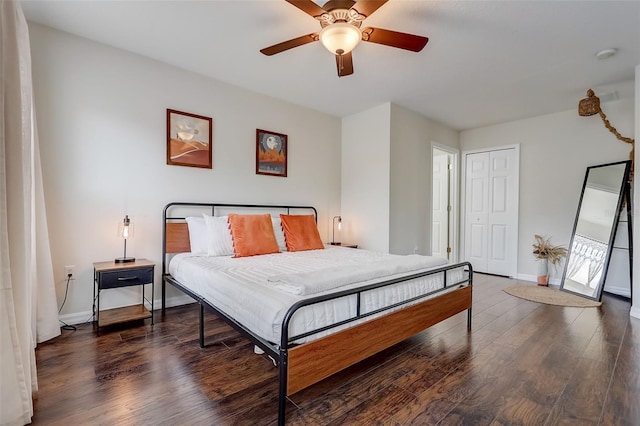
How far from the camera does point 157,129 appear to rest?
324 centimetres

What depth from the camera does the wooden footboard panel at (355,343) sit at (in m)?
1.48

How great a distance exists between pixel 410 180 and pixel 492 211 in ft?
5.90

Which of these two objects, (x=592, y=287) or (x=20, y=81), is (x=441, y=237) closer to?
(x=592, y=287)

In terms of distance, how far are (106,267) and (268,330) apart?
194cm

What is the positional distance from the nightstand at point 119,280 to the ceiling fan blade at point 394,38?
2.68 m

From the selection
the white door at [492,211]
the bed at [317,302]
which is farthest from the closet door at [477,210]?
the bed at [317,302]

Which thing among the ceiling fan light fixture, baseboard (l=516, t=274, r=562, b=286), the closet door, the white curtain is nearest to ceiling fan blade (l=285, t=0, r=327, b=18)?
the ceiling fan light fixture

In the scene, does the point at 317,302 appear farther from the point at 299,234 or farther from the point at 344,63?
the point at 299,234

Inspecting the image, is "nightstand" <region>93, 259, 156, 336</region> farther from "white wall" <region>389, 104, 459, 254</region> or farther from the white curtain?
"white wall" <region>389, 104, 459, 254</region>

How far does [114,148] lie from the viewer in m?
2.98

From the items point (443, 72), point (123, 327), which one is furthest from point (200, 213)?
point (443, 72)

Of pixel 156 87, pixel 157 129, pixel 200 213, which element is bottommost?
pixel 200 213

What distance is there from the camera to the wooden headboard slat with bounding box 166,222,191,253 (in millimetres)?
3256

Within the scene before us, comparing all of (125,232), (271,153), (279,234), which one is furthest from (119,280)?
(271,153)
